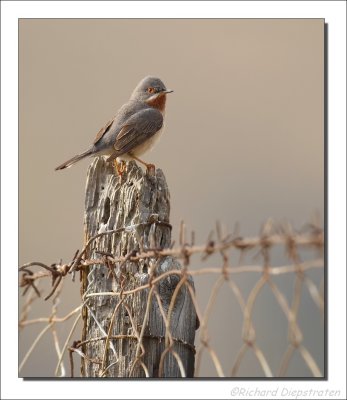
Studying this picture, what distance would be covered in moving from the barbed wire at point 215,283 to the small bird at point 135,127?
4.12 ft

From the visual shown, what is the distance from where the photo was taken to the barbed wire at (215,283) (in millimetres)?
2219

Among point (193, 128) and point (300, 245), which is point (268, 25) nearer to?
point (193, 128)

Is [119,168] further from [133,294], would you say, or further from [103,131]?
[103,131]

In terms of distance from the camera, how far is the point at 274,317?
3.36 meters

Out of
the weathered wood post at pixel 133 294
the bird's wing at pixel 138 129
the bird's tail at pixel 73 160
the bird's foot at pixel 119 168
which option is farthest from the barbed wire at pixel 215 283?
the bird's wing at pixel 138 129

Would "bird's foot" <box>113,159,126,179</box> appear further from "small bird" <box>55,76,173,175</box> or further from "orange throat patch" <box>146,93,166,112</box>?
"orange throat patch" <box>146,93,166,112</box>

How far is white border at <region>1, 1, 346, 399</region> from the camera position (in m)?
3.21

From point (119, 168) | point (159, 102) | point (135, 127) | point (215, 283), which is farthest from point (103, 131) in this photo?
point (215, 283)

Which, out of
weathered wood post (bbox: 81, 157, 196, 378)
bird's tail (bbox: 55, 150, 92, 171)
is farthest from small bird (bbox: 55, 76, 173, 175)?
weathered wood post (bbox: 81, 157, 196, 378)

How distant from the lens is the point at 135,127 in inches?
198

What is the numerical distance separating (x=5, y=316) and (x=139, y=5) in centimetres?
175

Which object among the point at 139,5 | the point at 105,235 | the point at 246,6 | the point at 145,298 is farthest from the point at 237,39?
the point at 145,298

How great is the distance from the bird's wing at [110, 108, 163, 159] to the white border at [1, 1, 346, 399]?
1126 mm

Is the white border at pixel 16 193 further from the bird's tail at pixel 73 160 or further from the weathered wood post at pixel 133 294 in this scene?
the bird's tail at pixel 73 160
